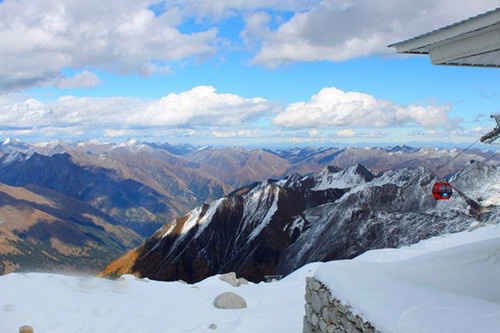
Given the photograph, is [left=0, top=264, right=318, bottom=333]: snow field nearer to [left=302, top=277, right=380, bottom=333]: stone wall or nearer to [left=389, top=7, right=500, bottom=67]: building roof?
[left=302, top=277, right=380, bottom=333]: stone wall

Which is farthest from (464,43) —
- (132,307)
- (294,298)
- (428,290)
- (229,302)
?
(132,307)

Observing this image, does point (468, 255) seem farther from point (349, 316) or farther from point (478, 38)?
point (478, 38)

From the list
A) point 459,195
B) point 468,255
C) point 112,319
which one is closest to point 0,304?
point 112,319

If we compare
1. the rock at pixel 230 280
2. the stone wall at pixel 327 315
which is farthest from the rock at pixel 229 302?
the stone wall at pixel 327 315

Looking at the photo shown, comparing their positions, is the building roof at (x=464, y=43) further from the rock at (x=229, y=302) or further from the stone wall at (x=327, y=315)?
the rock at (x=229, y=302)

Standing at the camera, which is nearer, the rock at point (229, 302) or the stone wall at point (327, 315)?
the stone wall at point (327, 315)

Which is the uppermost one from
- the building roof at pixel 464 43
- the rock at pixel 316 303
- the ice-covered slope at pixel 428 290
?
the building roof at pixel 464 43
